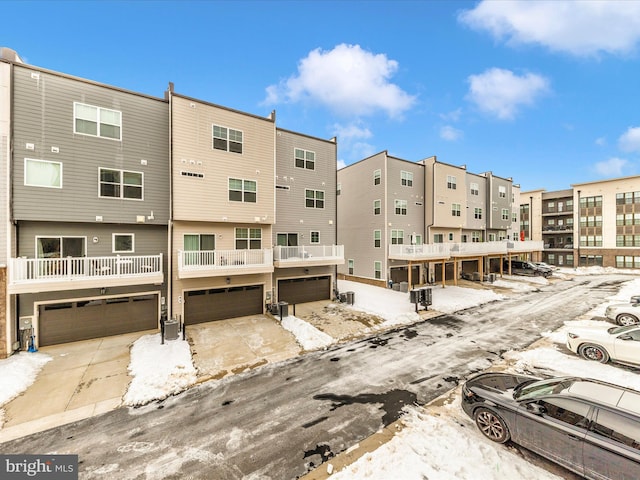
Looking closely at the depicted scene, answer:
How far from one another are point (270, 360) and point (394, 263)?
1559 cm

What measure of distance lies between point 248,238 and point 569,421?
571 inches

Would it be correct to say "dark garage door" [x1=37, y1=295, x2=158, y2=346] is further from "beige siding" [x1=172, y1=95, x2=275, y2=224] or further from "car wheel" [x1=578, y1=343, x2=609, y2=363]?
"car wheel" [x1=578, y1=343, x2=609, y2=363]

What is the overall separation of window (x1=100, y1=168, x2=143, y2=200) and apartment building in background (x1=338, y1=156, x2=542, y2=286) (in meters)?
17.6

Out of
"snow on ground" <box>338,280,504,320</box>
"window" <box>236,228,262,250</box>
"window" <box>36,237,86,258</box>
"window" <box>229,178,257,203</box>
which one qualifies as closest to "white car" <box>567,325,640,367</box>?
"snow on ground" <box>338,280,504,320</box>

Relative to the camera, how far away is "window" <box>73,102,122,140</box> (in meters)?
Answer: 11.6

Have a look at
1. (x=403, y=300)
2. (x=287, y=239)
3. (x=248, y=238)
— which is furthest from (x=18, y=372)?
(x=403, y=300)

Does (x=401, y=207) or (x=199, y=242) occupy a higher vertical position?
(x=401, y=207)

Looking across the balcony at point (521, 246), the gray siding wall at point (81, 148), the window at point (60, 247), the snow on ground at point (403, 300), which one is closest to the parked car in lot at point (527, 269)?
the balcony at point (521, 246)

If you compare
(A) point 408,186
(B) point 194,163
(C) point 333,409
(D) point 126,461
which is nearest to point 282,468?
(C) point 333,409

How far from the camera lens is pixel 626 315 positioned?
12.8 m

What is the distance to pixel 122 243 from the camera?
497 inches

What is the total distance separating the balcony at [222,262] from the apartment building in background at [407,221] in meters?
12.0

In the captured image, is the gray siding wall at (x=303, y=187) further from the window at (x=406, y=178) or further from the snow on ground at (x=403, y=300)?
the window at (x=406, y=178)

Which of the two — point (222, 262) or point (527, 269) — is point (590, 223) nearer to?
point (527, 269)
